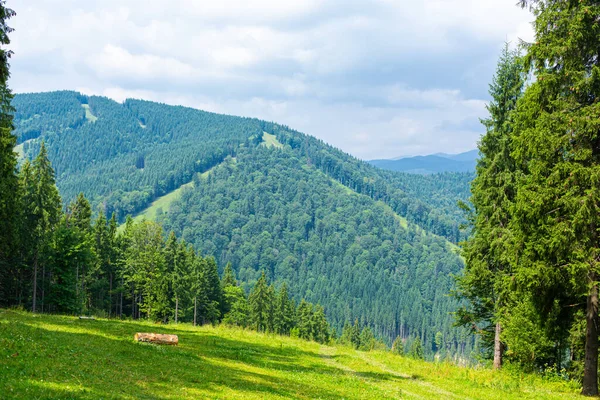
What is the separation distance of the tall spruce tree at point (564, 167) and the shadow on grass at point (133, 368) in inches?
340

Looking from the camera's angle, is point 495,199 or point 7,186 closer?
point 495,199

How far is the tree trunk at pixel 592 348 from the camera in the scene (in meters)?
19.2

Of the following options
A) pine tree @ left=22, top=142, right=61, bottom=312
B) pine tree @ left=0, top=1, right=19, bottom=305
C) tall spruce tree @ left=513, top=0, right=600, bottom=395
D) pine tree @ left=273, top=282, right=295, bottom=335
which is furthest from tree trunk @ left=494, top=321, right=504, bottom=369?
pine tree @ left=273, top=282, right=295, bottom=335

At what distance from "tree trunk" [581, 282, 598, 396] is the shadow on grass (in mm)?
8102

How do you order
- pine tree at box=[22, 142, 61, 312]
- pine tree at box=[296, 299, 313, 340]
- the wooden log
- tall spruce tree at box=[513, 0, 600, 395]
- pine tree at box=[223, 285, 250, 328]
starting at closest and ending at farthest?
tall spruce tree at box=[513, 0, 600, 395] < the wooden log < pine tree at box=[22, 142, 61, 312] < pine tree at box=[223, 285, 250, 328] < pine tree at box=[296, 299, 313, 340]

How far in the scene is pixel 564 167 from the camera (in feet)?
63.0

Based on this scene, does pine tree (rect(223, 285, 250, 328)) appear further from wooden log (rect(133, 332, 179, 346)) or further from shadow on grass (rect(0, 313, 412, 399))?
wooden log (rect(133, 332, 179, 346))

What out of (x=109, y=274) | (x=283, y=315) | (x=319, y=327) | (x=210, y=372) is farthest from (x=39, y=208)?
(x=319, y=327)

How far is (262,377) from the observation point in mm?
18625

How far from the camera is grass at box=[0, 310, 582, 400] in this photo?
13070 millimetres

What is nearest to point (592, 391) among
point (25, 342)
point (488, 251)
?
point (488, 251)

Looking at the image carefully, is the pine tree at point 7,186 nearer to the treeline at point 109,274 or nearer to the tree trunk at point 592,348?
the treeline at point 109,274

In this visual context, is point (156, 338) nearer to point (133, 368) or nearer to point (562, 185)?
point (133, 368)

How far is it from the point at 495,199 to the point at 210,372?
20.5m
